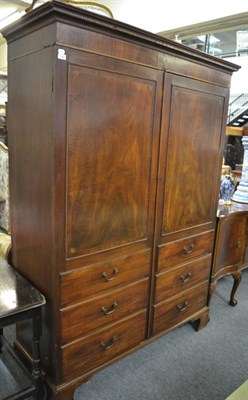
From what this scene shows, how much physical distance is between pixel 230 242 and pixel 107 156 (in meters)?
1.41

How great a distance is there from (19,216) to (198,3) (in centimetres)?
267

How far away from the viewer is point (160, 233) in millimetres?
1729

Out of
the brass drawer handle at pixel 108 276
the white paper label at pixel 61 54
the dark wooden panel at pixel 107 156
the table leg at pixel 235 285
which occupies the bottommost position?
the table leg at pixel 235 285

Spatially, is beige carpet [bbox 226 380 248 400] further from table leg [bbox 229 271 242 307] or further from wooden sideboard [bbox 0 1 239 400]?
table leg [bbox 229 271 242 307]

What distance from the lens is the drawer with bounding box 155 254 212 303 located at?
183 cm

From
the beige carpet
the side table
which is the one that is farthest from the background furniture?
the beige carpet

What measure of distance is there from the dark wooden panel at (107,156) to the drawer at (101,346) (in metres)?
0.46

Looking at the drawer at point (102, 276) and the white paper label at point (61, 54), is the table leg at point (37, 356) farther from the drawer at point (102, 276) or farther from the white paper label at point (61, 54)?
the white paper label at point (61, 54)

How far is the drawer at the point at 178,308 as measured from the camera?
187 centimetres

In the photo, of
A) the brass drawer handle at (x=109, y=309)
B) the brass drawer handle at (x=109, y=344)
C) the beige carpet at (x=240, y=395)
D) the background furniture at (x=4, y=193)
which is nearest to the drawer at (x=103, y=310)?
the brass drawer handle at (x=109, y=309)

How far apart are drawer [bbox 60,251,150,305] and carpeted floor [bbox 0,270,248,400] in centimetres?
60

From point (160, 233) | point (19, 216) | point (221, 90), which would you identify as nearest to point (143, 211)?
point (160, 233)

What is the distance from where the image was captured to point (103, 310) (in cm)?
153

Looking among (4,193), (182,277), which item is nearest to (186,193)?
(182,277)
